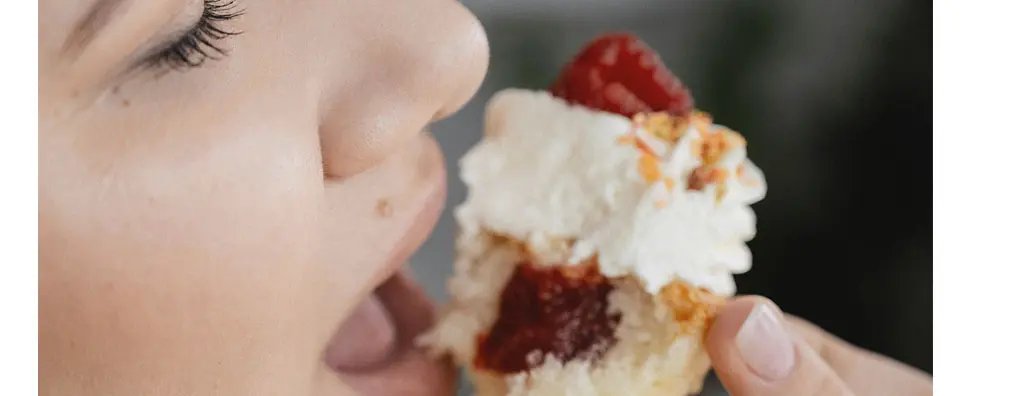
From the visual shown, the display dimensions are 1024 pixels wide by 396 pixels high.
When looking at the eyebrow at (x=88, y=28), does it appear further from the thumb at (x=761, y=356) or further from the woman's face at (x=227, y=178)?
the thumb at (x=761, y=356)

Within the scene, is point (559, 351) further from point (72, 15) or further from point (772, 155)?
point (772, 155)

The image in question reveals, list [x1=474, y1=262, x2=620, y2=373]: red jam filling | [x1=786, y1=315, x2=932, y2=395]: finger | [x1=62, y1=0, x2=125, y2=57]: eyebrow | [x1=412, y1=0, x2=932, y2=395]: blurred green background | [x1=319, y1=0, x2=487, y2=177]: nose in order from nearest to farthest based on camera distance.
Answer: [x1=62, y1=0, x2=125, y2=57]: eyebrow → [x1=319, y1=0, x2=487, y2=177]: nose → [x1=474, y1=262, x2=620, y2=373]: red jam filling → [x1=786, y1=315, x2=932, y2=395]: finger → [x1=412, y1=0, x2=932, y2=395]: blurred green background

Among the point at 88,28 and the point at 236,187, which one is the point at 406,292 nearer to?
the point at 236,187

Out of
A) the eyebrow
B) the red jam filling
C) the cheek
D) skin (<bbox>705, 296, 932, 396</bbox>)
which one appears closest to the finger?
skin (<bbox>705, 296, 932, 396</bbox>)

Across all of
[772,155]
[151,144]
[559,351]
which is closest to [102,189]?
[151,144]

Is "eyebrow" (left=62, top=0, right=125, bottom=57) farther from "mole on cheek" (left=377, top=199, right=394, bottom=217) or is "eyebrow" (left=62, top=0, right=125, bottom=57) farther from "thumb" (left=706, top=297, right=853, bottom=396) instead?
"thumb" (left=706, top=297, right=853, bottom=396)

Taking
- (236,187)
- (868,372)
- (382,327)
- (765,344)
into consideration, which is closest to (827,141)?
(868,372)

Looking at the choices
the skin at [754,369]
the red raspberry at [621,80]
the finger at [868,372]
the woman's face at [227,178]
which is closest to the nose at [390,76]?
the woman's face at [227,178]
